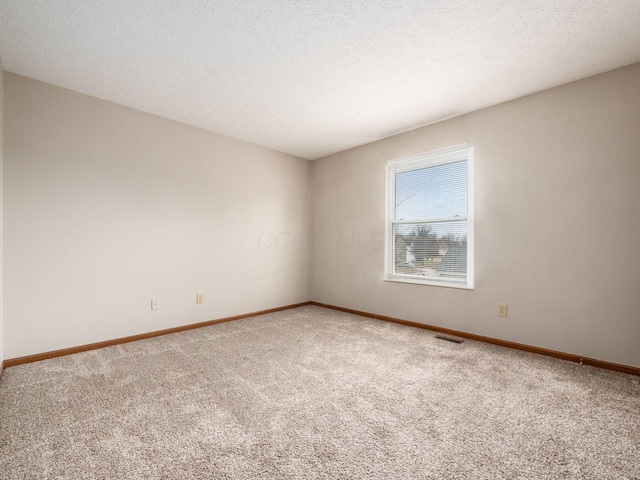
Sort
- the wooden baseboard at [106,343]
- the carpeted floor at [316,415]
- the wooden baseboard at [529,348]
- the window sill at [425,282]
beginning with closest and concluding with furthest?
1. the carpeted floor at [316,415]
2. the wooden baseboard at [529,348]
3. the wooden baseboard at [106,343]
4. the window sill at [425,282]

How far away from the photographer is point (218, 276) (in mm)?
3832

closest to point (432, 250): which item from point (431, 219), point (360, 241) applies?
point (431, 219)

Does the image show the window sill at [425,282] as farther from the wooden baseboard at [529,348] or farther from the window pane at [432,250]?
the wooden baseboard at [529,348]

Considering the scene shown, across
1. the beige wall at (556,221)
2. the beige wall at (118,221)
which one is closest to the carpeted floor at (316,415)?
the beige wall at (556,221)

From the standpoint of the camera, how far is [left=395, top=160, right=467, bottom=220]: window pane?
Answer: 3391 mm

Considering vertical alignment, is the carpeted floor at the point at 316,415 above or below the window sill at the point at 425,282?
below

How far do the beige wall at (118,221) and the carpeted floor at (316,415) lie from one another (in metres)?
0.51

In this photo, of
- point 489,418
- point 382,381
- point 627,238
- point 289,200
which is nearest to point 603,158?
point 627,238

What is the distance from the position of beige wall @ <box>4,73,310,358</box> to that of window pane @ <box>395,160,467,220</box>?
1871mm

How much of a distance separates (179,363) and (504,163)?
3.49 m

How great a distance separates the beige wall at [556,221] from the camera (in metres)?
2.38

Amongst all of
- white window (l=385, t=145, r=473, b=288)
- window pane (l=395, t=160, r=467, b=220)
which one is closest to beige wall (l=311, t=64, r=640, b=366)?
white window (l=385, t=145, r=473, b=288)

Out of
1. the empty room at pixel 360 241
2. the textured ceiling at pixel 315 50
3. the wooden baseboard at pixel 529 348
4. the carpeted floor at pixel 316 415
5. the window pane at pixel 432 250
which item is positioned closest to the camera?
the carpeted floor at pixel 316 415

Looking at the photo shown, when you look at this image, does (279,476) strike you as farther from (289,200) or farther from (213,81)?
(289,200)
